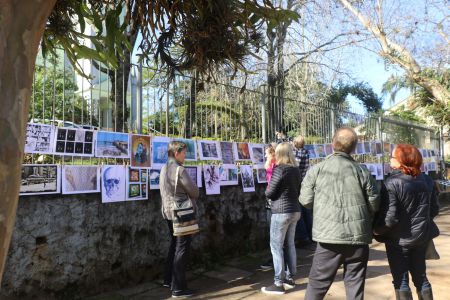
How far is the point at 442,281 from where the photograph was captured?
556cm

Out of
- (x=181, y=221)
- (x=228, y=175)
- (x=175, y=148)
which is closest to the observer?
(x=181, y=221)

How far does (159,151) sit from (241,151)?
1.77 m

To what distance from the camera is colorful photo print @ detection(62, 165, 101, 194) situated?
4672 millimetres

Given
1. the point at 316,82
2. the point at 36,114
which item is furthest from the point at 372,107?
the point at 36,114

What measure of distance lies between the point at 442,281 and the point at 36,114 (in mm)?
5278

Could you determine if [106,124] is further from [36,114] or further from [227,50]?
[227,50]

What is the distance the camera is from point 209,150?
646cm

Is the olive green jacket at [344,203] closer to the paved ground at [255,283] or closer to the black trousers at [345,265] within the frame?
the black trousers at [345,265]

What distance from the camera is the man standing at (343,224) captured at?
3.60 metres

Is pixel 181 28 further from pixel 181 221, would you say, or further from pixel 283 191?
pixel 283 191

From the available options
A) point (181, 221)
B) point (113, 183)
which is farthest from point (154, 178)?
point (181, 221)

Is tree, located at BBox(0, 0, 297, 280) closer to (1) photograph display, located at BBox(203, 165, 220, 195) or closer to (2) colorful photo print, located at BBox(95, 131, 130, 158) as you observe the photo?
(2) colorful photo print, located at BBox(95, 131, 130, 158)

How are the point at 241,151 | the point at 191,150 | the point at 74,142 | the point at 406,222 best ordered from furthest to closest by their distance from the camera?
the point at 241,151 < the point at 191,150 < the point at 74,142 < the point at 406,222

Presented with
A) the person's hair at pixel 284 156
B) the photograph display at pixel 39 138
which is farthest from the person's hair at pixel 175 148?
the photograph display at pixel 39 138
